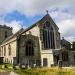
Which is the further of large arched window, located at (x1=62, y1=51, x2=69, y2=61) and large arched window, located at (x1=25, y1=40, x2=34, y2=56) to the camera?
large arched window, located at (x1=25, y1=40, x2=34, y2=56)

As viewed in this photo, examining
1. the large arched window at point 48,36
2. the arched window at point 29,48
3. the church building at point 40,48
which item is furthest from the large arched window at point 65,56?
the arched window at point 29,48

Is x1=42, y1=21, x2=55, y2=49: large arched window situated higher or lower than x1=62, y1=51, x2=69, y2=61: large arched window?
higher

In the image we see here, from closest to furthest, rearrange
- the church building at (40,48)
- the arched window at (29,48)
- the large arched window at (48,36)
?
the church building at (40,48), the arched window at (29,48), the large arched window at (48,36)

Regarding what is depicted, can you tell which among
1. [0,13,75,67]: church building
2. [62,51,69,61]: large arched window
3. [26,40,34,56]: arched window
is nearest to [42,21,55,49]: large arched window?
[0,13,75,67]: church building

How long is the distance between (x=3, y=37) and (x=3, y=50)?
16526 mm

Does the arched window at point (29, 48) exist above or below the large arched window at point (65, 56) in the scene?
above

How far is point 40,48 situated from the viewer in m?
56.5

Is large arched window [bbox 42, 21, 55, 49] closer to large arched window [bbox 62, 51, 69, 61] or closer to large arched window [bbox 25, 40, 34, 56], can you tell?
large arched window [bbox 25, 40, 34, 56]

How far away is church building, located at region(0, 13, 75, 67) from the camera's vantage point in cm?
5253

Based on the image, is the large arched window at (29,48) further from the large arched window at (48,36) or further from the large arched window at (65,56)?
the large arched window at (65,56)

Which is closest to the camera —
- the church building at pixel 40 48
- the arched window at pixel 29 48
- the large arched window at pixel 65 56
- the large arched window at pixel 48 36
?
the church building at pixel 40 48

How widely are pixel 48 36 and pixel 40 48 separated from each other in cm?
573

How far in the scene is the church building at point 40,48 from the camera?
52.5 m

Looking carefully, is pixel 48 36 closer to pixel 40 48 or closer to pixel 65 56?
pixel 40 48
